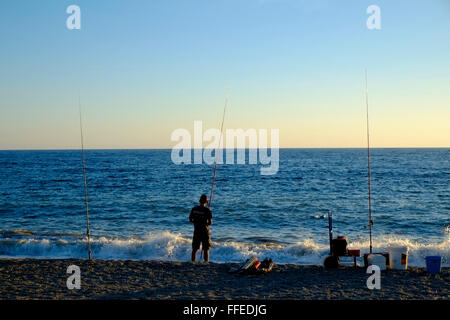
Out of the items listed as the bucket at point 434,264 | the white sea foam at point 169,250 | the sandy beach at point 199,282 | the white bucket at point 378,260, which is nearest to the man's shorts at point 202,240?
the sandy beach at point 199,282

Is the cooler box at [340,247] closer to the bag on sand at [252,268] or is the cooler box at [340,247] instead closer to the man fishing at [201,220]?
the bag on sand at [252,268]

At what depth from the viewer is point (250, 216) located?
18922 mm

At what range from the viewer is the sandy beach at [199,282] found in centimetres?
634

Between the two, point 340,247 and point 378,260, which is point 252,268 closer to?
point 340,247

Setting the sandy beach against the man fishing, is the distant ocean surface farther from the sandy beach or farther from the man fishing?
the sandy beach

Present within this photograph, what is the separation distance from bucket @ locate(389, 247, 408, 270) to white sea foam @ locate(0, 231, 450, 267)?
9.91ft

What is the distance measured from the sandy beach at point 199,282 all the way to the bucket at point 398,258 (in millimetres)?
215

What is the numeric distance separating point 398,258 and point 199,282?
427cm

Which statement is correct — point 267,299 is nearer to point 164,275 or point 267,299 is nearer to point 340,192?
point 164,275
